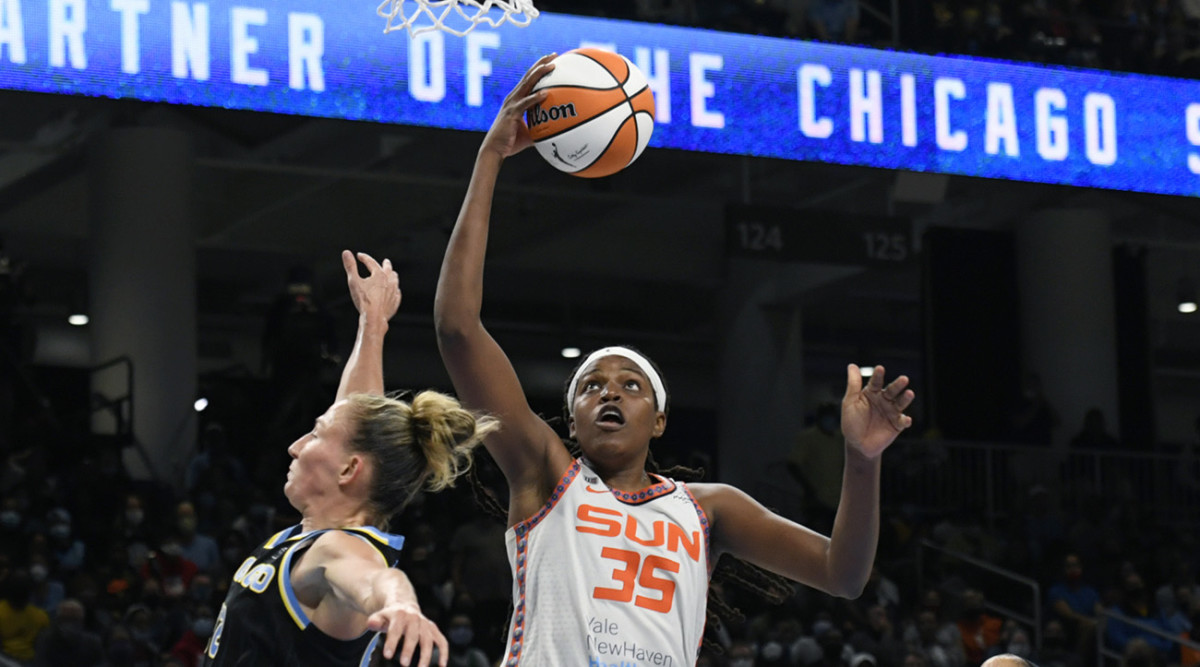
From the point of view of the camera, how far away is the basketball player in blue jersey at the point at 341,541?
3.45m

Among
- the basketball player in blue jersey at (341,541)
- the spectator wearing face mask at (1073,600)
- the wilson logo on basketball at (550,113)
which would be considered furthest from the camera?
the spectator wearing face mask at (1073,600)

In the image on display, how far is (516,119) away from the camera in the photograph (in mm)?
4391

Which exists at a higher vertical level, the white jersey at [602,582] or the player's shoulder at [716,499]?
the player's shoulder at [716,499]

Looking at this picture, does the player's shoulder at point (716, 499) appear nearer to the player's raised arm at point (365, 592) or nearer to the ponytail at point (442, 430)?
the ponytail at point (442, 430)

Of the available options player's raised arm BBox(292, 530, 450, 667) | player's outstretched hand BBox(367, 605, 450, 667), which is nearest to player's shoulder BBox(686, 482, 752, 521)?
player's raised arm BBox(292, 530, 450, 667)

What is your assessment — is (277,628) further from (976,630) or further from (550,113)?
(976,630)

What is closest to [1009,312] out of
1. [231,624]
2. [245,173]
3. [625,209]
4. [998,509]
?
[998,509]

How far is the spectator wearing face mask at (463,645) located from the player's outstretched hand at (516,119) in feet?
21.8

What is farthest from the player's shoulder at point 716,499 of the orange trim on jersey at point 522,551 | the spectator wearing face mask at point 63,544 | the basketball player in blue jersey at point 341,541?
the spectator wearing face mask at point 63,544

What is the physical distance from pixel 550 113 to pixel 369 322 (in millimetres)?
739

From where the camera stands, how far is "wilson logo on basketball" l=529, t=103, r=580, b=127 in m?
4.65

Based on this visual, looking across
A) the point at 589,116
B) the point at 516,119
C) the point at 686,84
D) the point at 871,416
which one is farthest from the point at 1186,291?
the point at 516,119

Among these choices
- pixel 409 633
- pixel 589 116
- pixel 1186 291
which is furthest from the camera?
pixel 1186 291

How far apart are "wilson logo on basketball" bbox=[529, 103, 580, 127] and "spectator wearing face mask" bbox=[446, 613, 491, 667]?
6.48m
